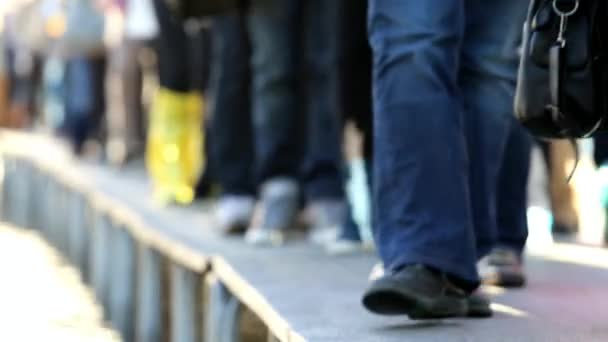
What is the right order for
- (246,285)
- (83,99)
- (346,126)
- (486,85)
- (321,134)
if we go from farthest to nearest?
(83,99) → (321,134) → (346,126) → (246,285) → (486,85)

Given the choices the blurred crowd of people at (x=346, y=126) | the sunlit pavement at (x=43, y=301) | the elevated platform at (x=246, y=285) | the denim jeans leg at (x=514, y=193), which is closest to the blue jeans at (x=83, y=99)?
the blurred crowd of people at (x=346, y=126)

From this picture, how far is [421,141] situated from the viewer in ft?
7.38

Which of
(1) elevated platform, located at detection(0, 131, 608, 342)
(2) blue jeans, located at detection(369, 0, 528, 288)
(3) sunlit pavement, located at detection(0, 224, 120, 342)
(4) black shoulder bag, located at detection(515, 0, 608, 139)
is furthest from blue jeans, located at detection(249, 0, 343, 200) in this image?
(4) black shoulder bag, located at detection(515, 0, 608, 139)

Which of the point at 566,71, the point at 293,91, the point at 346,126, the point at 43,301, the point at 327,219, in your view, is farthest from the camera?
the point at 43,301

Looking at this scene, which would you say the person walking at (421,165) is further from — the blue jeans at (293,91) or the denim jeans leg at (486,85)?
the blue jeans at (293,91)

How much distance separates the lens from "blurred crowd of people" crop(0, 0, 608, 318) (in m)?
2.24

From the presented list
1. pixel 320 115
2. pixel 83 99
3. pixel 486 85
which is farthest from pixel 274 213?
pixel 83 99

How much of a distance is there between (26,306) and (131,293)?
0.42 m

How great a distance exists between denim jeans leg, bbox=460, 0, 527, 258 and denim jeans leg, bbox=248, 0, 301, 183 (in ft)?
4.61

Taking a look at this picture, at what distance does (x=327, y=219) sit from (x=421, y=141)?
1.51 metres

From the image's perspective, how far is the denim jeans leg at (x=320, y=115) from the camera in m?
3.85

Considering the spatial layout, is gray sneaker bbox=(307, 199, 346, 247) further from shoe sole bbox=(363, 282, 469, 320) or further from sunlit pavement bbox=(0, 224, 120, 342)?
shoe sole bbox=(363, 282, 469, 320)

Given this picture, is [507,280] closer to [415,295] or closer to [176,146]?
[415,295]

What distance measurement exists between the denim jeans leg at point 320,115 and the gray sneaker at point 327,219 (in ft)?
0.10
